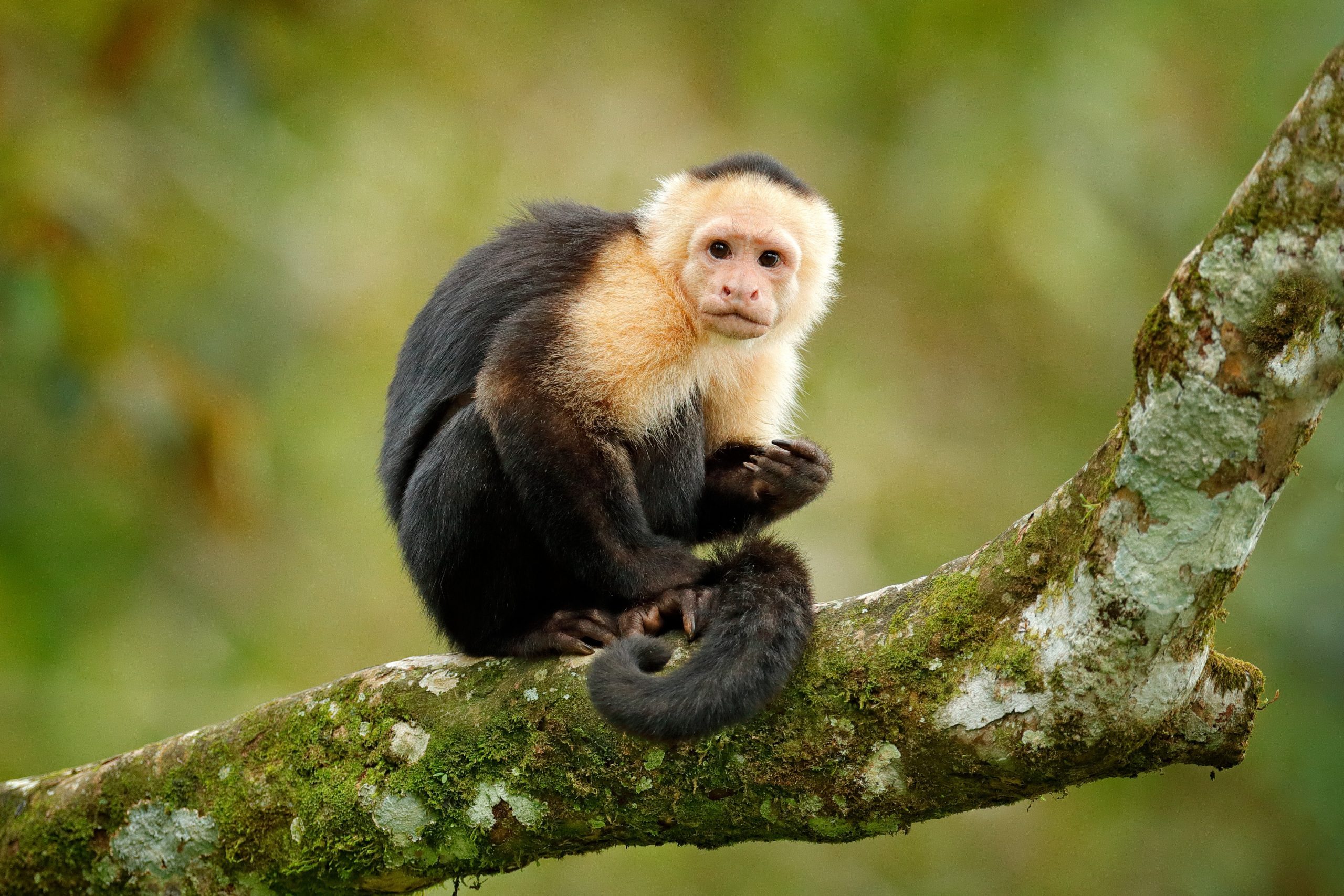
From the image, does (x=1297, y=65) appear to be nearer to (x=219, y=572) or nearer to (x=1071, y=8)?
(x=1071, y=8)

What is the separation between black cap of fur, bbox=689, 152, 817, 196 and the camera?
480cm

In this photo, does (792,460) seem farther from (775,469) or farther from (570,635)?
(570,635)

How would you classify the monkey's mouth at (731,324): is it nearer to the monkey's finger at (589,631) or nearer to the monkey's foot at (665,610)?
the monkey's foot at (665,610)

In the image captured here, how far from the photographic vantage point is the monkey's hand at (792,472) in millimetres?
4371

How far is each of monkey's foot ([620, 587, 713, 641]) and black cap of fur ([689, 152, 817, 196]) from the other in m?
1.77

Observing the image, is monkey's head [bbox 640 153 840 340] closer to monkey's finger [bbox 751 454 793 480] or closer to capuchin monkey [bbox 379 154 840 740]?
capuchin monkey [bbox 379 154 840 740]

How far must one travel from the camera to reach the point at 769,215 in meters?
4.71

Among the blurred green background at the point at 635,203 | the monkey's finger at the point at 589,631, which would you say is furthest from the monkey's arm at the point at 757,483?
the blurred green background at the point at 635,203

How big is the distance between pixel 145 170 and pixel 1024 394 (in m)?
7.03

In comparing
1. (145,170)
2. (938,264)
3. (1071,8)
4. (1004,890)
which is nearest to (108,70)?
(145,170)

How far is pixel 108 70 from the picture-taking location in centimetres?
703

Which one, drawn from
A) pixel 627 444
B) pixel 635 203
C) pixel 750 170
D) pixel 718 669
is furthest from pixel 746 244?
A: pixel 635 203

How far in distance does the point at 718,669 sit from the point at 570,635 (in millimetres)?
668

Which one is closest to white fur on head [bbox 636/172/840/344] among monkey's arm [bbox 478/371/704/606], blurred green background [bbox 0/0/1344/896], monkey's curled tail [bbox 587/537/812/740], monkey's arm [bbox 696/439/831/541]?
monkey's arm [bbox 696/439/831/541]
